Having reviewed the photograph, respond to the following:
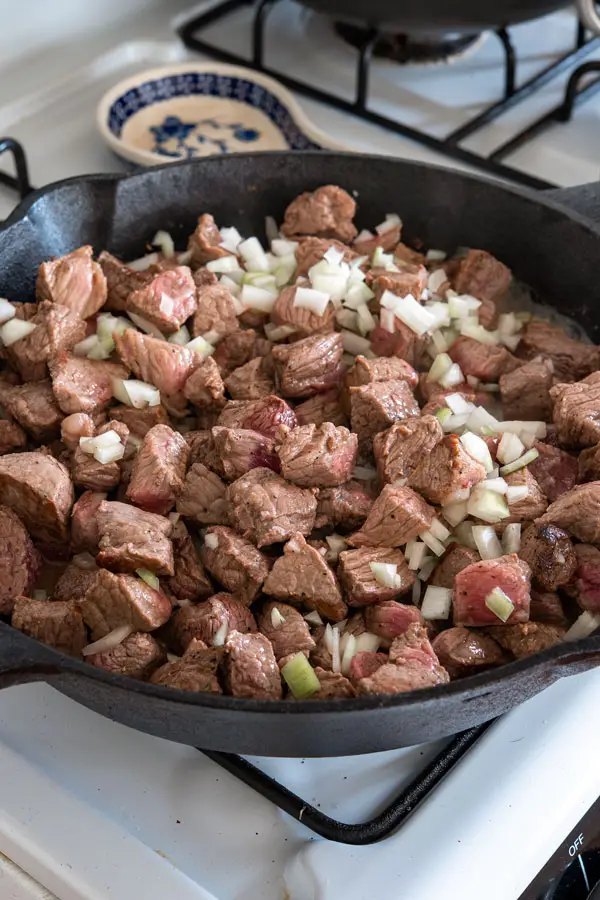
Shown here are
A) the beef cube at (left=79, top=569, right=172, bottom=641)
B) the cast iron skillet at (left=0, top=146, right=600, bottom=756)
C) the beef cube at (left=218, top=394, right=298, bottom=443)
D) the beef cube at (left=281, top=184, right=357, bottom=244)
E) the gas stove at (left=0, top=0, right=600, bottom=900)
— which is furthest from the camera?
the beef cube at (left=281, top=184, right=357, bottom=244)

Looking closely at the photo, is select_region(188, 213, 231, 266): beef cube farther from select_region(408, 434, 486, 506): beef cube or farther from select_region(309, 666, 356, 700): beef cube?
select_region(309, 666, 356, 700): beef cube

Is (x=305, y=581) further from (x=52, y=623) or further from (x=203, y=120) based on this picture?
(x=203, y=120)

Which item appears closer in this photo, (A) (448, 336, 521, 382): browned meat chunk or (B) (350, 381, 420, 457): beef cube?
(B) (350, 381, 420, 457): beef cube

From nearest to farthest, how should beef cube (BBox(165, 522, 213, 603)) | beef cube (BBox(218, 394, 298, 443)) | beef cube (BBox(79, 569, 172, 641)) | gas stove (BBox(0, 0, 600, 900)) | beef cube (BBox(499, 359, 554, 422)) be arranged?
gas stove (BBox(0, 0, 600, 900)) < beef cube (BBox(79, 569, 172, 641)) < beef cube (BBox(165, 522, 213, 603)) < beef cube (BBox(218, 394, 298, 443)) < beef cube (BBox(499, 359, 554, 422))

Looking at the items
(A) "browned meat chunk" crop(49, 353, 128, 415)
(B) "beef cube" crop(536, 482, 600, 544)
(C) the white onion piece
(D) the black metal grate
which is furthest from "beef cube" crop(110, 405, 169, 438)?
(D) the black metal grate

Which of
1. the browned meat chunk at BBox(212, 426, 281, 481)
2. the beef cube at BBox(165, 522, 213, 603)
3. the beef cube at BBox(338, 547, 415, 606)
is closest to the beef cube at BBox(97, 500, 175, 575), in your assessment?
the beef cube at BBox(165, 522, 213, 603)

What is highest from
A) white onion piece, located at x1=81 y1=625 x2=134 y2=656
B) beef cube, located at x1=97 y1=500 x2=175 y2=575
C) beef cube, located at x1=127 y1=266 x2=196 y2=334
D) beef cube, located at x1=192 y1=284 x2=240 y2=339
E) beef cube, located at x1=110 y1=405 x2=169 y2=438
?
beef cube, located at x1=127 y1=266 x2=196 y2=334

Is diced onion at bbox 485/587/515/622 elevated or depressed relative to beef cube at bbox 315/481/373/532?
depressed
